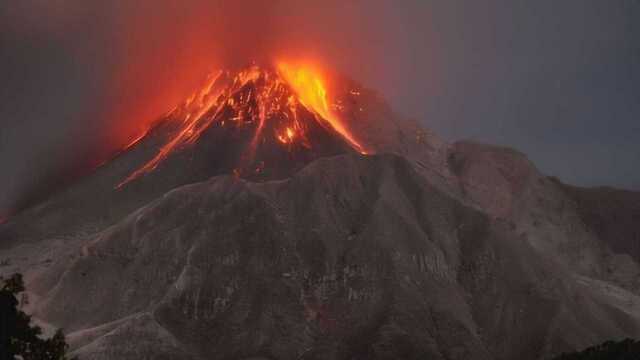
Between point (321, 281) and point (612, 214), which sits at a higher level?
point (612, 214)

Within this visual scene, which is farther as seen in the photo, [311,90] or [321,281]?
[311,90]

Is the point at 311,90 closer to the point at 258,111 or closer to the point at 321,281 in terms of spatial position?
the point at 258,111

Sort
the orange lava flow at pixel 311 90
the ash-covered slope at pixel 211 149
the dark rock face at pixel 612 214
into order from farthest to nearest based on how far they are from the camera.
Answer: the orange lava flow at pixel 311 90
the dark rock face at pixel 612 214
the ash-covered slope at pixel 211 149

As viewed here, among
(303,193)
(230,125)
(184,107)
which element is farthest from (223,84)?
(303,193)

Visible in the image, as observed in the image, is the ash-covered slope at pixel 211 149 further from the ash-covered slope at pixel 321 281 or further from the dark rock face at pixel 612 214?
the dark rock face at pixel 612 214

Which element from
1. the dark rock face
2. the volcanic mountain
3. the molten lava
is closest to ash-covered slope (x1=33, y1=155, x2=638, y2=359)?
the volcanic mountain

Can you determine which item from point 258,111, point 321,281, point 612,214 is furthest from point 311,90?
point 321,281

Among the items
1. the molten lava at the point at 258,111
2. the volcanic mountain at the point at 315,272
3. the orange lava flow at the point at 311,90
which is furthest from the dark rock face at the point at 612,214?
the orange lava flow at the point at 311,90
